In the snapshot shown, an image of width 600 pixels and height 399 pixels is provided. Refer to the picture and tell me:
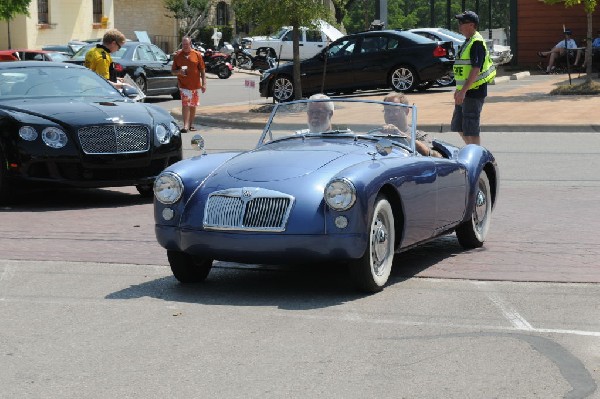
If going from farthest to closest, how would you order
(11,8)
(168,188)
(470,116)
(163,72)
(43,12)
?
(43,12)
(11,8)
(163,72)
(470,116)
(168,188)

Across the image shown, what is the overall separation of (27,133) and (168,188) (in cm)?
474

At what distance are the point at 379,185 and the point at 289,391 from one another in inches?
99.3

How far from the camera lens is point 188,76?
2231 cm

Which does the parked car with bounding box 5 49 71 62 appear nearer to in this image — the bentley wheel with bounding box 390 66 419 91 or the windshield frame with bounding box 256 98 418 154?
the bentley wheel with bounding box 390 66 419 91

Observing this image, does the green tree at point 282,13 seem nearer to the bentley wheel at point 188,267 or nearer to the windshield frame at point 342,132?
the windshield frame at point 342,132

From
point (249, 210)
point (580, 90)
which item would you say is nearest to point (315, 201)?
point (249, 210)

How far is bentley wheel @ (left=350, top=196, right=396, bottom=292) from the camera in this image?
25.5 ft

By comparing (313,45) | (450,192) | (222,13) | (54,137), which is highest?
(222,13)

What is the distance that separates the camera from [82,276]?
8.65 m

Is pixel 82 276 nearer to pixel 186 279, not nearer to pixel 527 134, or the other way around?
pixel 186 279

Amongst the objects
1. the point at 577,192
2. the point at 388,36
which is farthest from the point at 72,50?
the point at 577,192

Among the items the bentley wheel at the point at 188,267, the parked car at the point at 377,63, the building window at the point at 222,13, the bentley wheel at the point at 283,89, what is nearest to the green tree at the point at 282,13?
the bentley wheel at the point at 283,89

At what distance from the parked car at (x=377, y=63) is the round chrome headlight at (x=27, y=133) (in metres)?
17.3

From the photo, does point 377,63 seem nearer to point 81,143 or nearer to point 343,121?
point 81,143
